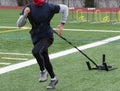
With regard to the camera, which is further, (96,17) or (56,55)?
(96,17)

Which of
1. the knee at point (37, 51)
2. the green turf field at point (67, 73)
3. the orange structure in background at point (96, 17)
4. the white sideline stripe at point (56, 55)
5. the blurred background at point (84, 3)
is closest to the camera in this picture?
the knee at point (37, 51)

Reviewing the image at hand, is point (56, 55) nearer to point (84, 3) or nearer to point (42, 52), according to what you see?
point (42, 52)

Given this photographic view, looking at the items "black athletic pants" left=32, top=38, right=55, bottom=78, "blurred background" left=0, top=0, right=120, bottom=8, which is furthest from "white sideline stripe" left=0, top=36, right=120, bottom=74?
"blurred background" left=0, top=0, right=120, bottom=8

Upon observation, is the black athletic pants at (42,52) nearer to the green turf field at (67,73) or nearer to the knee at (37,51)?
the knee at (37,51)

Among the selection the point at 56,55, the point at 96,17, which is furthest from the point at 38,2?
the point at 96,17

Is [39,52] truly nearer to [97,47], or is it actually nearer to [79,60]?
[79,60]

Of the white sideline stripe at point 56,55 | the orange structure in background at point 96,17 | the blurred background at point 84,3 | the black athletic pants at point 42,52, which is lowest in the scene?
the blurred background at point 84,3

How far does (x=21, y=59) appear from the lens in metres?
11.2

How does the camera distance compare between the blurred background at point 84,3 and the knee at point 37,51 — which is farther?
the blurred background at point 84,3

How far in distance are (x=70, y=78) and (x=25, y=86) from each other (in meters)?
1.09

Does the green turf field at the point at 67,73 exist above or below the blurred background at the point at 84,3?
above

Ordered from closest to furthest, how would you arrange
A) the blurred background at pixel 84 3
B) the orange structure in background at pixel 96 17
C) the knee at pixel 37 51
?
the knee at pixel 37 51 → the orange structure in background at pixel 96 17 → the blurred background at pixel 84 3

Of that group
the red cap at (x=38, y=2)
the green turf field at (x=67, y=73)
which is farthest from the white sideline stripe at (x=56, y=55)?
the red cap at (x=38, y=2)

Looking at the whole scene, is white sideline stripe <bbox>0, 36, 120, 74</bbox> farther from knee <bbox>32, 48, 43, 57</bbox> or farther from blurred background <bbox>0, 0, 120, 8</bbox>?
blurred background <bbox>0, 0, 120, 8</bbox>
